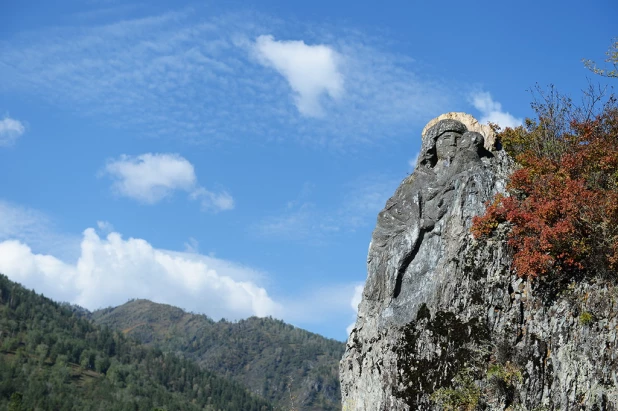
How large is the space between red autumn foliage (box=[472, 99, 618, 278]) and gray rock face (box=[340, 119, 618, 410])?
0.53m

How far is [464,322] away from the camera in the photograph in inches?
662

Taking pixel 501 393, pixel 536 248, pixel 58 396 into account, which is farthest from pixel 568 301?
pixel 58 396

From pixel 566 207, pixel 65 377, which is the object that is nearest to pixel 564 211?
pixel 566 207

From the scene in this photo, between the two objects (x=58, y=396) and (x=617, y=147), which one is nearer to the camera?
(x=617, y=147)

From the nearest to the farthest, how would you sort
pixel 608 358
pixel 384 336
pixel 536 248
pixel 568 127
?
pixel 608 358 < pixel 536 248 < pixel 384 336 < pixel 568 127

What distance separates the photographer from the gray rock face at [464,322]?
1573 centimetres

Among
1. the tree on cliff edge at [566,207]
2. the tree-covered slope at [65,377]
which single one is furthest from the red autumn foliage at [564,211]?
the tree-covered slope at [65,377]

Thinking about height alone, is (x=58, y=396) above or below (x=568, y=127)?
below

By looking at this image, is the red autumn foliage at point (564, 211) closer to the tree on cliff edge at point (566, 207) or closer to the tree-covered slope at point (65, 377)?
the tree on cliff edge at point (566, 207)

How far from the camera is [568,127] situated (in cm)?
2081

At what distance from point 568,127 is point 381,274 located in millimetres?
8202

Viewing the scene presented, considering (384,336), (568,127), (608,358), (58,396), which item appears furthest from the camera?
(58,396)

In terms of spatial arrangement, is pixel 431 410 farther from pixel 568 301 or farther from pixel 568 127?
pixel 568 127

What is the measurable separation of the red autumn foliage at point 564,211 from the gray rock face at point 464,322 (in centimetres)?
53
